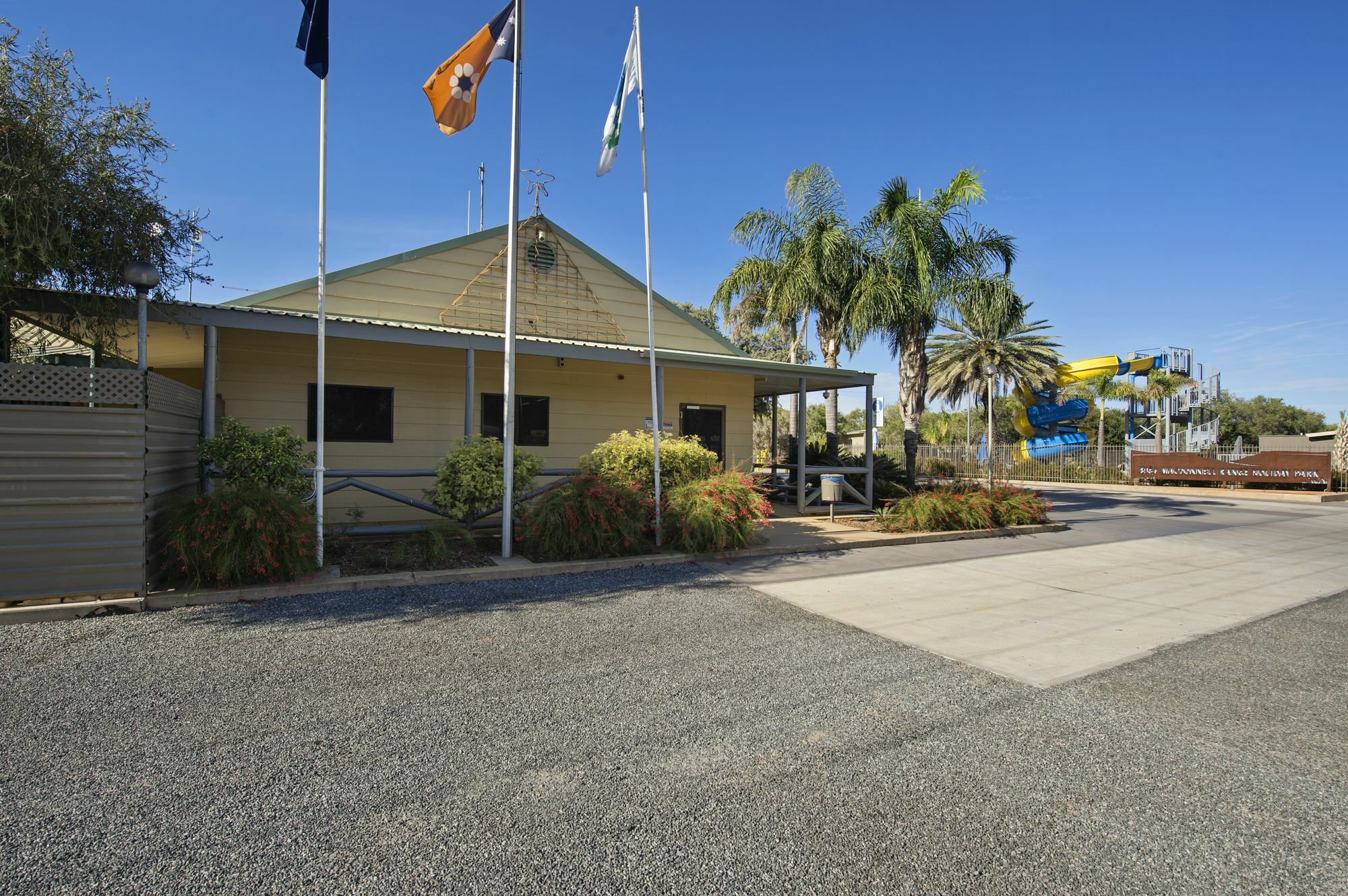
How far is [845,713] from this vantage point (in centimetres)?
379

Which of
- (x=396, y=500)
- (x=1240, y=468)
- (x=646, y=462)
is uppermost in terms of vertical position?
(x=646, y=462)

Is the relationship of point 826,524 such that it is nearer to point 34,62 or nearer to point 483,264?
point 483,264

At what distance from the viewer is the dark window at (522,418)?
11.2m

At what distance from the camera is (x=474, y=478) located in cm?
793

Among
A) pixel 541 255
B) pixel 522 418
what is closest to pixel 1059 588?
pixel 522 418

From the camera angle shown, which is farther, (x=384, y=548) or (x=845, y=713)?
(x=384, y=548)

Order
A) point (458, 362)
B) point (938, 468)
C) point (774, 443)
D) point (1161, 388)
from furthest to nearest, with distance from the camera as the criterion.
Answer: point (1161, 388) → point (938, 468) → point (774, 443) → point (458, 362)

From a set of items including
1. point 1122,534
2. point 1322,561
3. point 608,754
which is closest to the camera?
point 608,754

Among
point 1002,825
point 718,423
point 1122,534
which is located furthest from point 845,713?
point 1122,534

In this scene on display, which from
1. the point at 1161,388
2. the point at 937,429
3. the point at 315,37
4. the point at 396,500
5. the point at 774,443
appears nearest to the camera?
the point at 315,37

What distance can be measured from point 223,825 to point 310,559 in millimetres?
4385

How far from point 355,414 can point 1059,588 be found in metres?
9.81

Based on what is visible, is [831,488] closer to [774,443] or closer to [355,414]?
[774,443]

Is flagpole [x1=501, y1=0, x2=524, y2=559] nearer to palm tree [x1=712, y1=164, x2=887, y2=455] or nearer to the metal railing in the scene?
the metal railing
